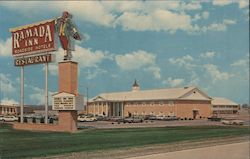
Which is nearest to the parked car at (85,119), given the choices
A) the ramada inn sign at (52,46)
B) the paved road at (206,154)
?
the ramada inn sign at (52,46)

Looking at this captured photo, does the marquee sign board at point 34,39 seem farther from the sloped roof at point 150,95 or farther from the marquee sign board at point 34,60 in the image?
the sloped roof at point 150,95

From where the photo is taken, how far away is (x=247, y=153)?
21.2 metres

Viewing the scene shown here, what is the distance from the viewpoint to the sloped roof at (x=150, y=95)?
80188 millimetres

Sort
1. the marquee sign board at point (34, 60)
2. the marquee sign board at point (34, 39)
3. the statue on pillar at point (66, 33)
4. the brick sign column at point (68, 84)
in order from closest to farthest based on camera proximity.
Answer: the brick sign column at point (68, 84), the statue on pillar at point (66, 33), the marquee sign board at point (34, 39), the marquee sign board at point (34, 60)

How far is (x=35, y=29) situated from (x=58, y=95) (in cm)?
660

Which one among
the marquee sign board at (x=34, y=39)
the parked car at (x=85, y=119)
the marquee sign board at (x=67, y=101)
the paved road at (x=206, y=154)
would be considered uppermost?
the marquee sign board at (x=34, y=39)

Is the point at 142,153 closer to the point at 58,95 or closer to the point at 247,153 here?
the point at 247,153

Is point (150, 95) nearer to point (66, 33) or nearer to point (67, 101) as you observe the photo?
point (66, 33)

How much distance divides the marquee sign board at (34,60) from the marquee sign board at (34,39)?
48cm

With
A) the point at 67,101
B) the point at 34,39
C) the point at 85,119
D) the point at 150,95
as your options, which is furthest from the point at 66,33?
the point at 150,95

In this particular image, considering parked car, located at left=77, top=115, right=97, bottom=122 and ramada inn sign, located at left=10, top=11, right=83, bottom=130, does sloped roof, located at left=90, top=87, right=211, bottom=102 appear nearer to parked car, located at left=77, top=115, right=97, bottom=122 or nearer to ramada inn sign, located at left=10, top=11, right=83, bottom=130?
parked car, located at left=77, top=115, right=97, bottom=122

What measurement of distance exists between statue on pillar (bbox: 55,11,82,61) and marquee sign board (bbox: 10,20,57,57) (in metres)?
0.59

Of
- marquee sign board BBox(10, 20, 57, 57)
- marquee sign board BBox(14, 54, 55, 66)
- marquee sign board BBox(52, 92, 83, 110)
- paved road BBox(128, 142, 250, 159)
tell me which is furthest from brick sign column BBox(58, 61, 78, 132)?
paved road BBox(128, 142, 250, 159)

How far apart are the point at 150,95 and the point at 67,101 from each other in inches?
2053
